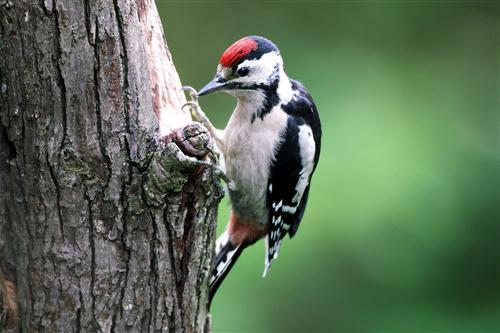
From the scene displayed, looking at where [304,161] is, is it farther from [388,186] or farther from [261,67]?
[388,186]

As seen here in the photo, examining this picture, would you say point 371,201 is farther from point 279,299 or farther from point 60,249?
point 60,249

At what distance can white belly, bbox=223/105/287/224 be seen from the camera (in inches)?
123

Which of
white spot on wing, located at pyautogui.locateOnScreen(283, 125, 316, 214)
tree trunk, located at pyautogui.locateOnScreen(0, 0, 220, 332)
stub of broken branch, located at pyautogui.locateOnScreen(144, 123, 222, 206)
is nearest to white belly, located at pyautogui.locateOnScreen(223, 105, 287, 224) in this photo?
white spot on wing, located at pyautogui.locateOnScreen(283, 125, 316, 214)

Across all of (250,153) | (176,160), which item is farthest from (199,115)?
(176,160)

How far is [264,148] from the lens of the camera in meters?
3.14

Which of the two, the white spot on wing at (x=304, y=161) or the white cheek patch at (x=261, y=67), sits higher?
the white cheek patch at (x=261, y=67)

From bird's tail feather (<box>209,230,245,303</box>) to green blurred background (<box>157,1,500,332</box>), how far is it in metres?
1.12

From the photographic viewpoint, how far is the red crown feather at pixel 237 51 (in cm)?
288

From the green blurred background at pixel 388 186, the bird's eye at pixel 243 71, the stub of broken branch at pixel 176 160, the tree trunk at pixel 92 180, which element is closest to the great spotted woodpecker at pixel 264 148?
the bird's eye at pixel 243 71

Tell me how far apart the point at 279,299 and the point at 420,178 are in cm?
119

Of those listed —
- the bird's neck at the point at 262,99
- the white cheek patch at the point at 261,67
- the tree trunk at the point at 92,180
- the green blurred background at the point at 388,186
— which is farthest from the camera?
the green blurred background at the point at 388,186

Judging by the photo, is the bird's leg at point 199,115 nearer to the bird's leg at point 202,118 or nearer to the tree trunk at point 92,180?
the bird's leg at point 202,118

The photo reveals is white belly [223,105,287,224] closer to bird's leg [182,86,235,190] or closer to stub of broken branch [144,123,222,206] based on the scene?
bird's leg [182,86,235,190]

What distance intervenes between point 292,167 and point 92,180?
1156 mm
